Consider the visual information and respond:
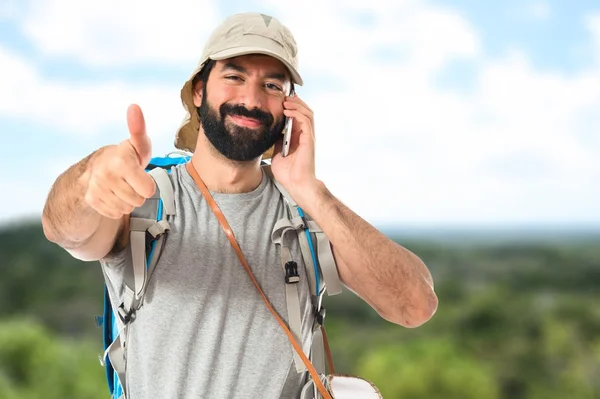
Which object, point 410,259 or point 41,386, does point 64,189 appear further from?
point 41,386

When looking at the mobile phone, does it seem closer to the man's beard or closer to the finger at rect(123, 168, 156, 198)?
the man's beard

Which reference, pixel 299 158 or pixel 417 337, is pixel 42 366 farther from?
pixel 299 158

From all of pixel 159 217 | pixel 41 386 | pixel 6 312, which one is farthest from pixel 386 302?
pixel 6 312

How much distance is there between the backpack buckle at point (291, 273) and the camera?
1.90 meters

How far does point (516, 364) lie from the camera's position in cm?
1515

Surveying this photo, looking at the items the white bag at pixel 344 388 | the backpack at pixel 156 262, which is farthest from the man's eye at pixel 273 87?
the white bag at pixel 344 388

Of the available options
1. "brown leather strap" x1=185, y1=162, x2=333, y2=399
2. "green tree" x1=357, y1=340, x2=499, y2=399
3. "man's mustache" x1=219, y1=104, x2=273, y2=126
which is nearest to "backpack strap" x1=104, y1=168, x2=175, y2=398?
"brown leather strap" x1=185, y1=162, x2=333, y2=399

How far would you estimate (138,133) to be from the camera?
1396 mm

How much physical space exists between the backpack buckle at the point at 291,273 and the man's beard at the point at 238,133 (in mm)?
332

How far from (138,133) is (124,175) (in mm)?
111

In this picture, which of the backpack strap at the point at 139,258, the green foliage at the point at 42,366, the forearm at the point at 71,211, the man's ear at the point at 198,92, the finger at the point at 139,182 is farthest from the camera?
the green foliage at the point at 42,366

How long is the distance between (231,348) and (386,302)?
0.49 metres

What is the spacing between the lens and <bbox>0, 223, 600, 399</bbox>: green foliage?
12.8 m

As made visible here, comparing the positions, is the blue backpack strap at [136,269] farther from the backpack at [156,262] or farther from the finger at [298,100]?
the finger at [298,100]
